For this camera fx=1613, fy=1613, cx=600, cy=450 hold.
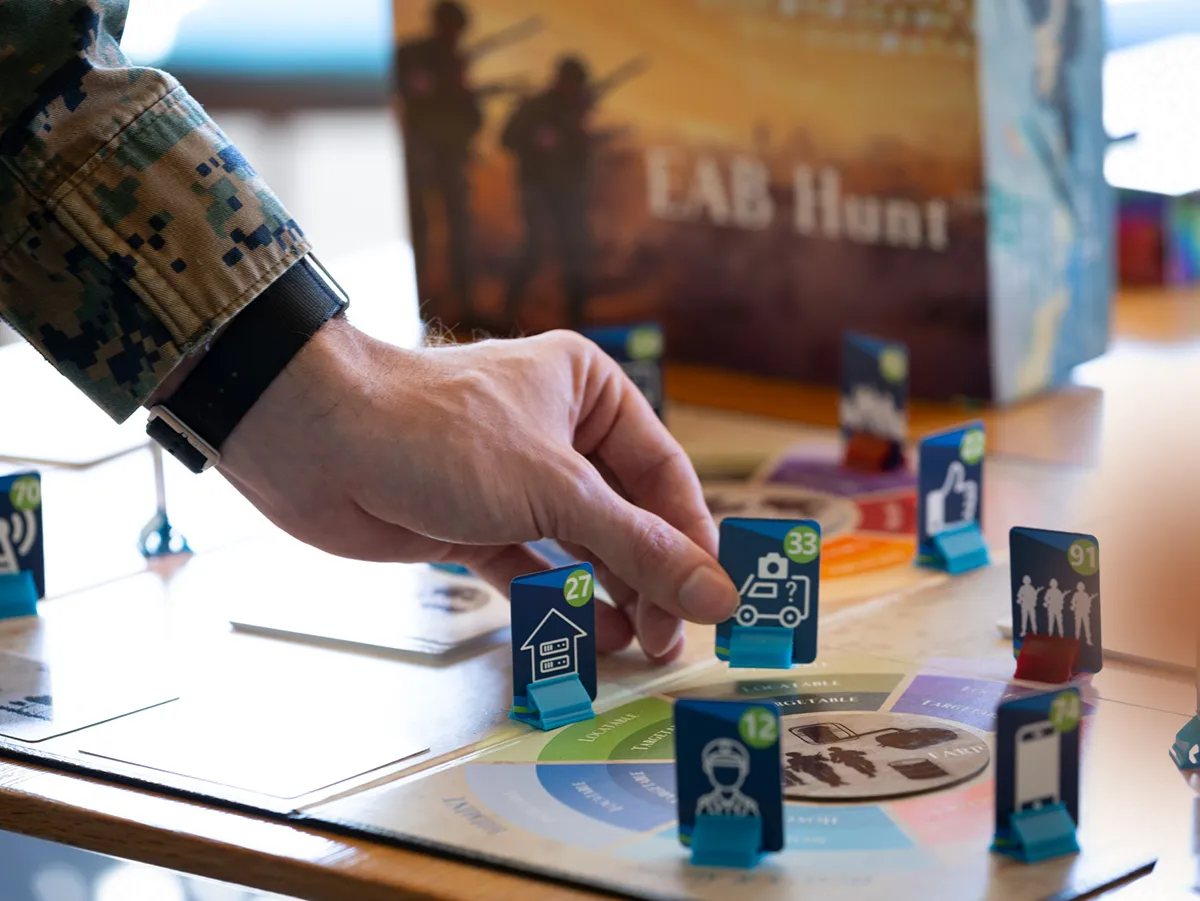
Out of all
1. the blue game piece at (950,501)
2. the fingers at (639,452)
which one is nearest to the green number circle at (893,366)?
the blue game piece at (950,501)

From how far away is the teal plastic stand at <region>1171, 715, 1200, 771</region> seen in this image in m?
0.87

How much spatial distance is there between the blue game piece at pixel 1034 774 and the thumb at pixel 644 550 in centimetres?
28

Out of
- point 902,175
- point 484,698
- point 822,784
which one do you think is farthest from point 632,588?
point 902,175

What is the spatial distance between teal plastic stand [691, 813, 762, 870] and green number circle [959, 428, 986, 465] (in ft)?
1.86

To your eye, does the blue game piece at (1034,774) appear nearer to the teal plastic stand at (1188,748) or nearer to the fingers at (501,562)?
the teal plastic stand at (1188,748)

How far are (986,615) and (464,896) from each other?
523 millimetres

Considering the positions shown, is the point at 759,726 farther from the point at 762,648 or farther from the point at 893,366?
the point at 893,366

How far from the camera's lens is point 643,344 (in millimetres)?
1565

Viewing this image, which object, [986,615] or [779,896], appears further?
[986,615]

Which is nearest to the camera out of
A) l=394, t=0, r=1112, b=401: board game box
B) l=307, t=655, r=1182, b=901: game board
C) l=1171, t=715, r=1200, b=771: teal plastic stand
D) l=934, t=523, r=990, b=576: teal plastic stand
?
l=307, t=655, r=1182, b=901: game board

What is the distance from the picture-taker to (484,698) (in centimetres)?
102

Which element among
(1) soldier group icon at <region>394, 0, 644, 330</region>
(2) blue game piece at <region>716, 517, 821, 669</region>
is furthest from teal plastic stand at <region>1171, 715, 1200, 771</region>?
(1) soldier group icon at <region>394, 0, 644, 330</region>

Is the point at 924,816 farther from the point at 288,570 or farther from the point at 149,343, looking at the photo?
the point at 288,570

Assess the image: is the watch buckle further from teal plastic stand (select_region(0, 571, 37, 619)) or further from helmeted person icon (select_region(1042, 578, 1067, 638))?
helmeted person icon (select_region(1042, 578, 1067, 638))
